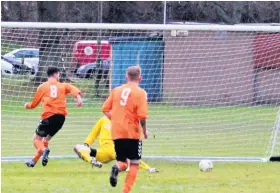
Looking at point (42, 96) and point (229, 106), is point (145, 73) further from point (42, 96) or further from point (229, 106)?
point (42, 96)

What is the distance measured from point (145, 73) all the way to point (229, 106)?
1.83 m

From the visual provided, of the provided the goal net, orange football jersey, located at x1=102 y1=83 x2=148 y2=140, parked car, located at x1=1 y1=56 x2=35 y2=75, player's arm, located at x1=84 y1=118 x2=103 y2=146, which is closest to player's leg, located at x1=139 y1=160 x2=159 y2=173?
player's arm, located at x1=84 y1=118 x2=103 y2=146

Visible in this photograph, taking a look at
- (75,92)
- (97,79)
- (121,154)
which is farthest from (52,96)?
(121,154)

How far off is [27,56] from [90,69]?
171cm

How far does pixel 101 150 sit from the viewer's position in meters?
12.6

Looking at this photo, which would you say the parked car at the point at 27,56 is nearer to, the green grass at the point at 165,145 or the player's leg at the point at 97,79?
the green grass at the point at 165,145

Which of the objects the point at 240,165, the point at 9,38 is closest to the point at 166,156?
the point at 240,165

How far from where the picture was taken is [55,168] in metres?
12.9

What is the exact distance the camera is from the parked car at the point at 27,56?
16112 mm

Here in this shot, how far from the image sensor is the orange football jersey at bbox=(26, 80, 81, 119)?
13.0m

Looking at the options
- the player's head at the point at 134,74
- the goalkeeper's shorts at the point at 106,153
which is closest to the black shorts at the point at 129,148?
the player's head at the point at 134,74

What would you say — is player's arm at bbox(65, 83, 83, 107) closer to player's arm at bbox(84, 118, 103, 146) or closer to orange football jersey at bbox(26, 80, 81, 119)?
orange football jersey at bbox(26, 80, 81, 119)

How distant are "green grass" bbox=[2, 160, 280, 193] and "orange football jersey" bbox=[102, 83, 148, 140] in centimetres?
81

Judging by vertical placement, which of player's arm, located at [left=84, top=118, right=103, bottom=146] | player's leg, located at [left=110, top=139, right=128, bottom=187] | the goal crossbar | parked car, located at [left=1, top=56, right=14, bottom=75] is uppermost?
the goal crossbar
